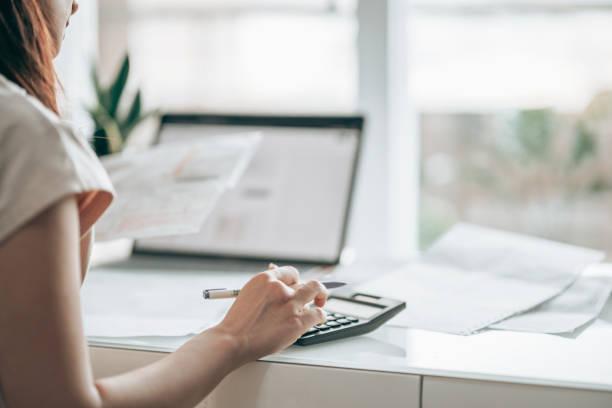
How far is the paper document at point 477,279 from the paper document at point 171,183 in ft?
0.96

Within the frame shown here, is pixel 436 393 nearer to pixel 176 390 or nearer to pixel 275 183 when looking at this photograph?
pixel 176 390

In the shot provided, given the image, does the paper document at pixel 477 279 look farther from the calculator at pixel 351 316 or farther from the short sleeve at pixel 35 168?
the short sleeve at pixel 35 168

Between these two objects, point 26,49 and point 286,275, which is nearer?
point 26,49

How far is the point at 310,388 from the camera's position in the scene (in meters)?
0.68

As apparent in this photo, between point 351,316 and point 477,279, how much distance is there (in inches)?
10.5

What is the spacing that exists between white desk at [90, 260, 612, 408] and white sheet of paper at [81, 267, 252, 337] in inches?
1.4

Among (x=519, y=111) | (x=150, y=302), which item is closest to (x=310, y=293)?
(x=150, y=302)

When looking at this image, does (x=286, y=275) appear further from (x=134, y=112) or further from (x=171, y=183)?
(x=134, y=112)

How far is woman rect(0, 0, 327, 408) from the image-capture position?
506 millimetres

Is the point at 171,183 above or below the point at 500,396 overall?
above

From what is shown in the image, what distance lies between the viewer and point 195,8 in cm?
153

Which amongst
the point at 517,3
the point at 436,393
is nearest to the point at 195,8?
the point at 517,3

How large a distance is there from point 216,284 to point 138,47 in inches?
30.0

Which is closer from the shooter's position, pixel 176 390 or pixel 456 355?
pixel 176 390
